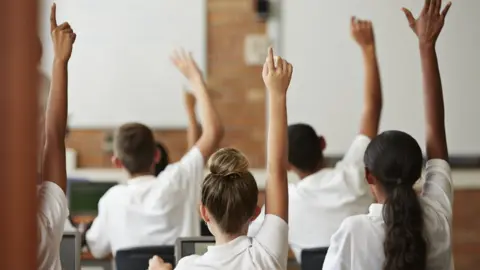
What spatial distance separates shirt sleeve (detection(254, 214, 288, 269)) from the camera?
4.91 ft

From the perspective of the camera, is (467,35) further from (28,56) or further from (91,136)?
A: (28,56)

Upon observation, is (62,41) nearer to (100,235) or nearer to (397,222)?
(397,222)

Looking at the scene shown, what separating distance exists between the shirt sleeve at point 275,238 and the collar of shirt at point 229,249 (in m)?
0.03

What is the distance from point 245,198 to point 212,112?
2.87 feet

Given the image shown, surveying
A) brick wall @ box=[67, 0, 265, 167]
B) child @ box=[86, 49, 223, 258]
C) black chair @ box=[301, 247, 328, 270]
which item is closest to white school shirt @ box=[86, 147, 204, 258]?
child @ box=[86, 49, 223, 258]

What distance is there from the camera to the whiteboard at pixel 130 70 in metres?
4.15

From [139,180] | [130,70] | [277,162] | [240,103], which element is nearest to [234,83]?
[240,103]

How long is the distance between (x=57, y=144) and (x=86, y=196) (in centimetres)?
179

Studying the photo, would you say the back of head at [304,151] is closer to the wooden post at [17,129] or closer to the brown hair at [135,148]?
the brown hair at [135,148]

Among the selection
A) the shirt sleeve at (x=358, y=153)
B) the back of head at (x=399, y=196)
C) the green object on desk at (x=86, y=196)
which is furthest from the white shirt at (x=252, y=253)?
the green object on desk at (x=86, y=196)

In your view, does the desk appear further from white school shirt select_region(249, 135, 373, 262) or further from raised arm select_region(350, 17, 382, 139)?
raised arm select_region(350, 17, 382, 139)

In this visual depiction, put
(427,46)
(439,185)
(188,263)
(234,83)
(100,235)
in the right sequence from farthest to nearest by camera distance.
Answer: (234,83) < (100,235) < (427,46) < (439,185) < (188,263)

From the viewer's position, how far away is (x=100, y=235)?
2578 mm

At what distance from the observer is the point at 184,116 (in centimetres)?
413
